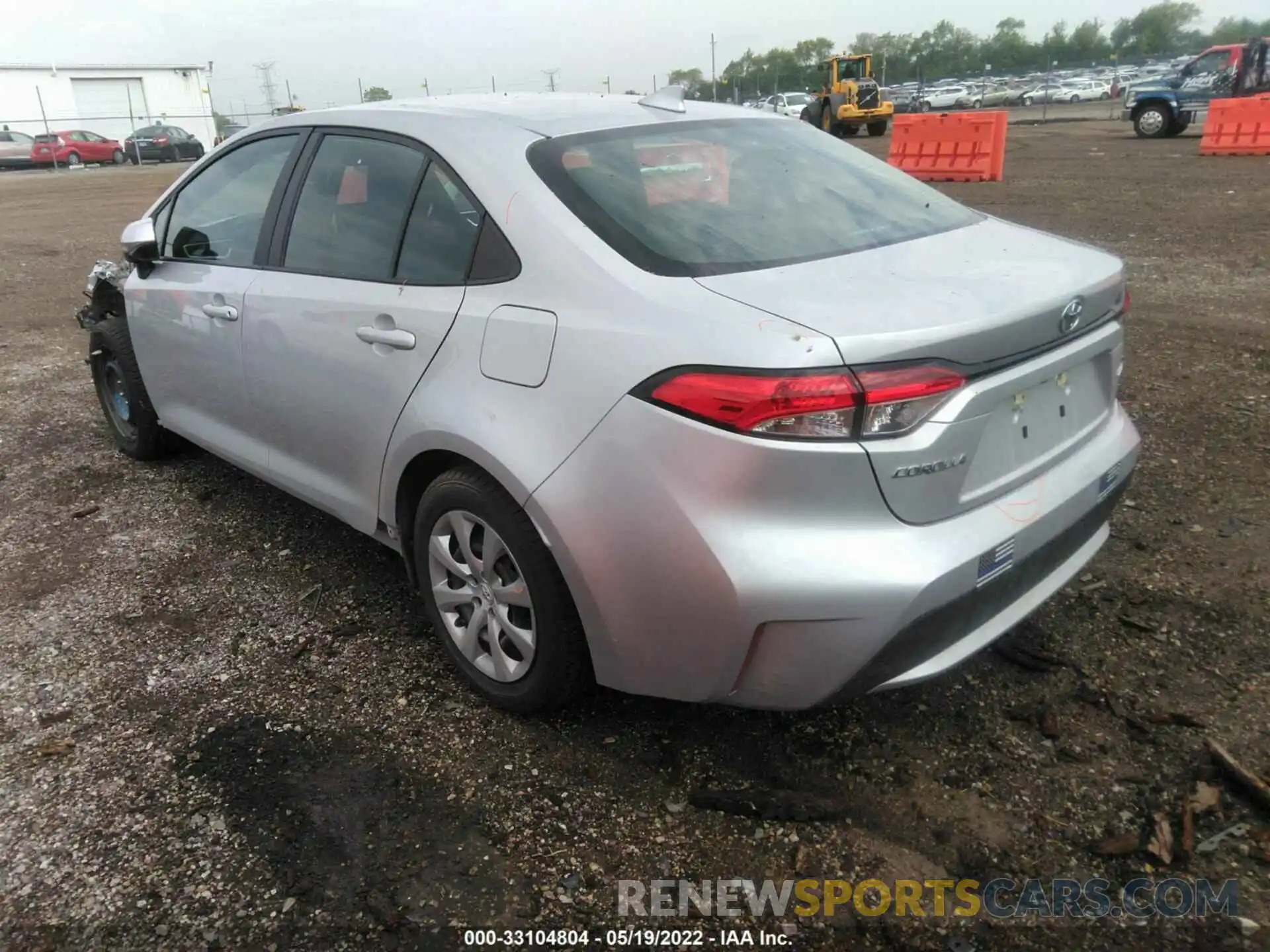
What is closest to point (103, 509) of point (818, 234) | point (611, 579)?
point (611, 579)

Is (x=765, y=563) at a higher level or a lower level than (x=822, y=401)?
lower

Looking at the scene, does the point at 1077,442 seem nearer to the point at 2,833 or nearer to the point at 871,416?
the point at 871,416

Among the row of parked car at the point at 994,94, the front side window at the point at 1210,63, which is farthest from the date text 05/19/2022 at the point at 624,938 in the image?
the row of parked car at the point at 994,94

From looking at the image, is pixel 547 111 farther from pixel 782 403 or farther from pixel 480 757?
pixel 480 757

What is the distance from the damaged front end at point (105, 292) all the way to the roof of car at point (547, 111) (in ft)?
5.41

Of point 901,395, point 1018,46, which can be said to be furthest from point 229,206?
point 1018,46

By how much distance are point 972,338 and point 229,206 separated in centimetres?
297

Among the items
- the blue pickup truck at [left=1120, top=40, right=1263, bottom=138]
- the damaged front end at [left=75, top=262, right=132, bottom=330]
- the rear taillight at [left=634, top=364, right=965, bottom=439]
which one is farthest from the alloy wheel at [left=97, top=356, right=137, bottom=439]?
the blue pickup truck at [left=1120, top=40, right=1263, bottom=138]

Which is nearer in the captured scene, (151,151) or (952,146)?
(952,146)

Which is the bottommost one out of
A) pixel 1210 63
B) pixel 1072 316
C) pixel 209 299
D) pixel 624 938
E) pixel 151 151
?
pixel 624 938

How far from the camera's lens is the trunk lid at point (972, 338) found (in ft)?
6.75

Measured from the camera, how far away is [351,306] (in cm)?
296

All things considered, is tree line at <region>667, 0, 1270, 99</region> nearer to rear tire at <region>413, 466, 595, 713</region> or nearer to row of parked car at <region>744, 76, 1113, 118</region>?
row of parked car at <region>744, 76, 1113, 118</region>

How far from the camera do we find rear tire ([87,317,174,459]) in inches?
182
